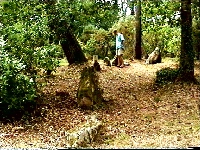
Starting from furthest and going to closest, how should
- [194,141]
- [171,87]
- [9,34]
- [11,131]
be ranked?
[171,87]
[9,34]
[11,131]
[194,141]

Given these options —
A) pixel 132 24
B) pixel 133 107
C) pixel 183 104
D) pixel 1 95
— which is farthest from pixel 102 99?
pixel 132 24

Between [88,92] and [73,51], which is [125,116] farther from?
[73,51]

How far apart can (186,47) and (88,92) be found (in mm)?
3991

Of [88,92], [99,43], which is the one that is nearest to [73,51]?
[99,43]

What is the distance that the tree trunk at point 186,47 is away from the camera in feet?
43.6

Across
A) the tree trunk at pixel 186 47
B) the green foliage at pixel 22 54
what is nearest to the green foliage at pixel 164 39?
the tree trunk at pixel 186 47

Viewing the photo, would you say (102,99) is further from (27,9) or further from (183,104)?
(27,9)

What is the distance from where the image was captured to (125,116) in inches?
443

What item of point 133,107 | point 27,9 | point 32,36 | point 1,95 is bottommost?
point 133,107

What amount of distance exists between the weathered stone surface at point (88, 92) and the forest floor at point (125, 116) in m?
0.28

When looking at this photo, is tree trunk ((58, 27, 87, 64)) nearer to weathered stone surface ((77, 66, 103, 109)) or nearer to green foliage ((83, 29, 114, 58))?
green foliage ((83, 29, 114, 58))

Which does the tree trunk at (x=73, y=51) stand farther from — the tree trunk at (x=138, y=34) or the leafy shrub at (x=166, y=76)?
the leafy shrub at (x=166, y=76)

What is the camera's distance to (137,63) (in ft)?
62.6

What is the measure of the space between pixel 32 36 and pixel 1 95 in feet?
6.45
